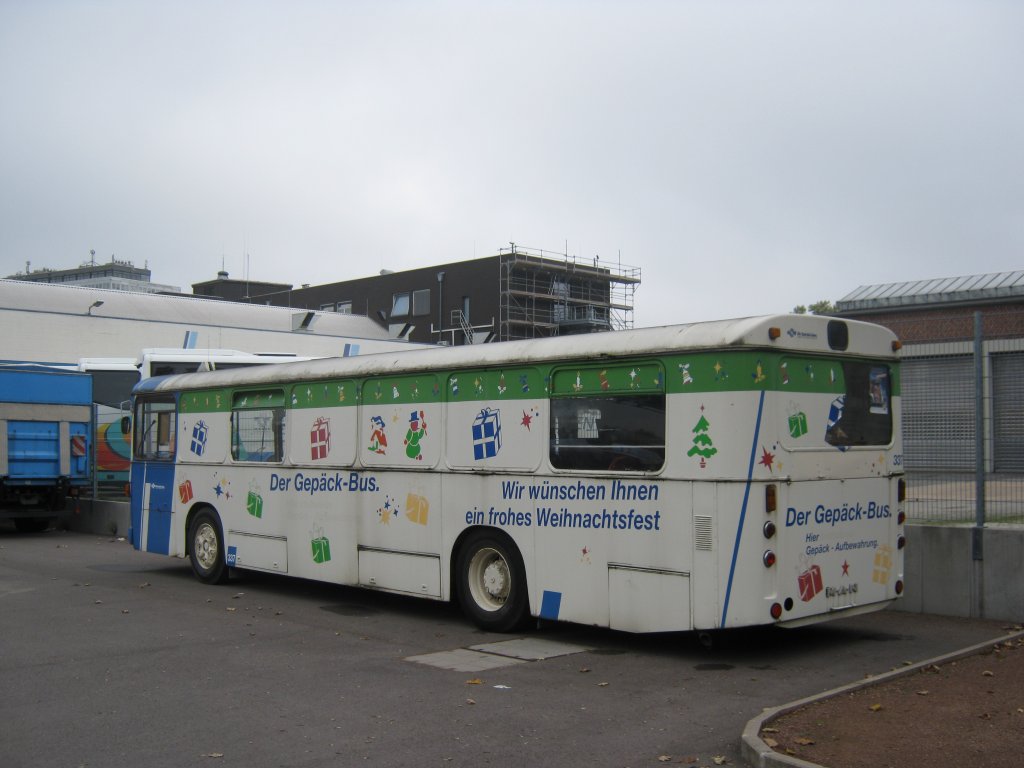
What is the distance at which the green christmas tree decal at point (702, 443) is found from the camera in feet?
28.7

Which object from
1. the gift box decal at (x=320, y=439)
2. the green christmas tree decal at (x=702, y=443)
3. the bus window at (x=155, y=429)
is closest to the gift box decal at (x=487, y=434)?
the green christmas tree decal at (x=702, y=443)

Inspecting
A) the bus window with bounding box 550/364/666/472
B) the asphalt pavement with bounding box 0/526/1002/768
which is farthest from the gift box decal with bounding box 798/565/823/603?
the bus window with bounding box 550/364/666/472

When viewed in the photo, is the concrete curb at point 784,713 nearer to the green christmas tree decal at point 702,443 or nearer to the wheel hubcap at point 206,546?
the green christmas tree decal at point 702,443

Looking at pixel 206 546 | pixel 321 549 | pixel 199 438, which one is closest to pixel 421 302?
pixel 199 438

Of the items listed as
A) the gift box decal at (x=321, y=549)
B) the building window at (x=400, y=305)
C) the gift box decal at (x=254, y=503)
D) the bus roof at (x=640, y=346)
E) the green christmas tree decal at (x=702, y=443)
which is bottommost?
the gift box decal at (x=321, y=549)

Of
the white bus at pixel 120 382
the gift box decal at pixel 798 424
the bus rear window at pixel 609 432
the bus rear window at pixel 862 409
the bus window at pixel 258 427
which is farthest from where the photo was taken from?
the white bus at pixel 120 382

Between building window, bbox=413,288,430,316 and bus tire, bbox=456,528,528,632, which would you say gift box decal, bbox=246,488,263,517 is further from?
building window, bbox=413,288,430,316

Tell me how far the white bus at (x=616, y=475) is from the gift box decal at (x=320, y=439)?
4 cm

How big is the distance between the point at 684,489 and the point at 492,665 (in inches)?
88.7

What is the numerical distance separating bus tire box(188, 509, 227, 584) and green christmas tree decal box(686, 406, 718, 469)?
7.71 m

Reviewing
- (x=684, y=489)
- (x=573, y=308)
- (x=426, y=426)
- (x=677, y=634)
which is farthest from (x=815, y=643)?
(x=573, y=308)

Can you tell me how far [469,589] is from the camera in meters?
10.7

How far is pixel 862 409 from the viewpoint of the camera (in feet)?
32.1

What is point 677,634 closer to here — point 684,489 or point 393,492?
point 684,489
